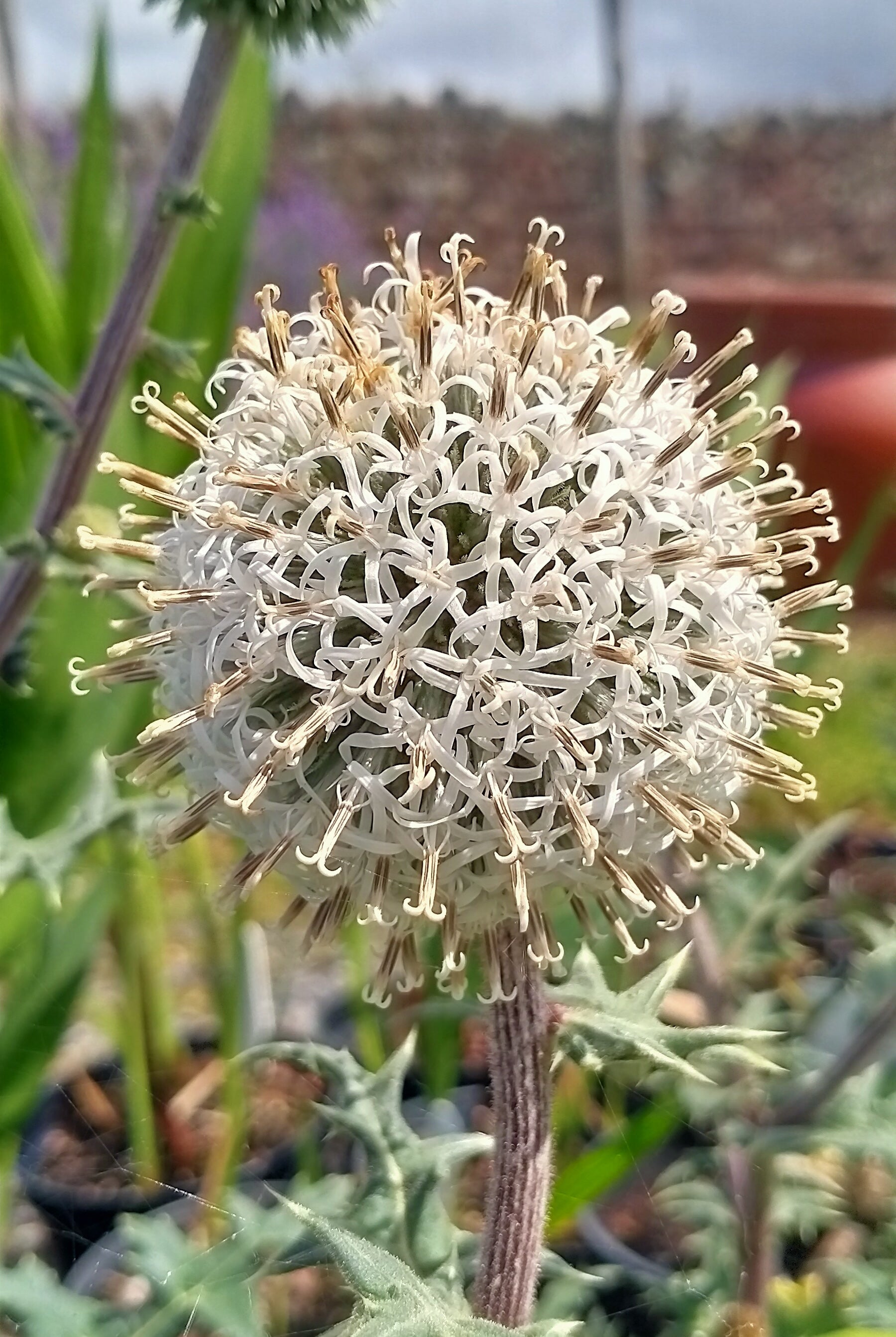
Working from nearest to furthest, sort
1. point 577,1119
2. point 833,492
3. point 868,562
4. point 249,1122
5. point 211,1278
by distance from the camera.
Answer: point 211,1278 < point 577,1119 < point 249,1122 < point 833,492 < point 868,562

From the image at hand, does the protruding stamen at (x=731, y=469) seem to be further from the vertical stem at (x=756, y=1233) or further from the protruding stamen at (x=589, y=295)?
the vertical stem at (x=756, y=1233)

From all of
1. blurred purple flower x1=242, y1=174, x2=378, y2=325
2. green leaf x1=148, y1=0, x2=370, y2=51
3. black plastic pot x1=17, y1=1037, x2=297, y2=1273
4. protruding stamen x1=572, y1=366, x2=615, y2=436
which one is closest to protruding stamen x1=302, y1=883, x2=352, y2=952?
protruding stamen x1=572, y1=366, x2=615, y2=436

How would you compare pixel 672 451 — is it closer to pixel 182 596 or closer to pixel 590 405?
pixel 590 405

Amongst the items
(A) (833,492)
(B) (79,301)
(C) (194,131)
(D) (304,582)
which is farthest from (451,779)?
(A) (833,492)

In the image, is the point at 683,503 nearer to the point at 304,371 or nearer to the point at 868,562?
the point at 304,371

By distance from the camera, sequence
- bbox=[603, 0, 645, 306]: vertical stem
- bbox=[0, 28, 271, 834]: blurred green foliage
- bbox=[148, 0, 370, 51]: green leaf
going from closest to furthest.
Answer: bbox=[148, 0, 370, 51]: green leaf < bbox=[0, 28, 271, 834]: blurred green foliage < bbox=[603, 0, 645, 306]: vertical stem

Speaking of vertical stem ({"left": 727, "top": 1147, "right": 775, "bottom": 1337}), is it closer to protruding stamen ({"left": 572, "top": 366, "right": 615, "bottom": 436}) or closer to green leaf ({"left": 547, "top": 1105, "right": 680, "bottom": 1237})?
green leaf ({"left": 547, "top": 1105, "right": 680, "bottom": 1237})

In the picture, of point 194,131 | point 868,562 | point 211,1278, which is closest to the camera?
point 211,1278

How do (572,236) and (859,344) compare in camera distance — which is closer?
(859,344)
